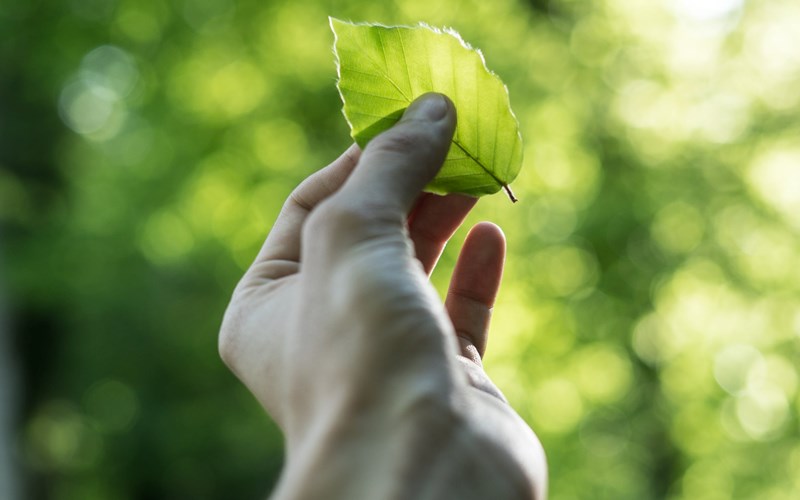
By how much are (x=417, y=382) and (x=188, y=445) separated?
7.09m

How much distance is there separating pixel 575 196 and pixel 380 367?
4933 millimetres

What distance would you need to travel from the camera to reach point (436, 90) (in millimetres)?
1148

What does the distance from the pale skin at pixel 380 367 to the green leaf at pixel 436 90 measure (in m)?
0.05

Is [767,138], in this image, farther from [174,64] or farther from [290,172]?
[174,64]

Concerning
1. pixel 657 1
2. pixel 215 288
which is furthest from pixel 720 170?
pixel 215 288

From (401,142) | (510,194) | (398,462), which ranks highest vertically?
(401,142)

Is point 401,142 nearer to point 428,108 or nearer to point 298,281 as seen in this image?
point 428,108

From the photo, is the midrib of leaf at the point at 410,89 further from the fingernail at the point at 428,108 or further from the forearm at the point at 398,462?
the forearm at the point at 398,462

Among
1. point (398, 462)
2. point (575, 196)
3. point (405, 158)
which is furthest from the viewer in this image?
point (575, 196)

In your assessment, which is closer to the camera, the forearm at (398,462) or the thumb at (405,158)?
the forearm at (398,462)

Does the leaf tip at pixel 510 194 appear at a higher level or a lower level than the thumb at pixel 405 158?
lower

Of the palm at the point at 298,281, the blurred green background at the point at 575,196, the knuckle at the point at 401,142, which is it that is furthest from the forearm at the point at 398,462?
the blurred green background at the point at 575,196

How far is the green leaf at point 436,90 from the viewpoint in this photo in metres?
1.09

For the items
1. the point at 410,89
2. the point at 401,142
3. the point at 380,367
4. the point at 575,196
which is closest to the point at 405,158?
the point at 401,142
